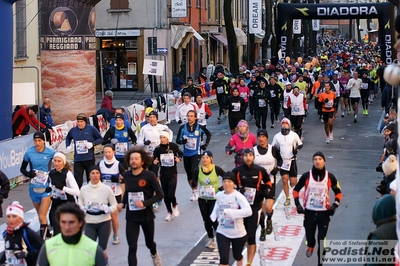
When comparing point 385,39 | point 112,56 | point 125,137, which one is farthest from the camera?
point 112,56

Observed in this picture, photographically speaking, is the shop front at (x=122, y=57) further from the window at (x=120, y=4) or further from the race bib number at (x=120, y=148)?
the race bib number at (x=120, y=148)

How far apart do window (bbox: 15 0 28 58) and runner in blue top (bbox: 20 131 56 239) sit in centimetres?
1770

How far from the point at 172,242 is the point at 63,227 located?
587 cm

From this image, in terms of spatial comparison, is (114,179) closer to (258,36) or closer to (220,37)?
(220,37)

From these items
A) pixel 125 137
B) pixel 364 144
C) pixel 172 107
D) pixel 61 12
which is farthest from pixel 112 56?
pixel 125 137

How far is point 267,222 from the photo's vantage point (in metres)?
12.1

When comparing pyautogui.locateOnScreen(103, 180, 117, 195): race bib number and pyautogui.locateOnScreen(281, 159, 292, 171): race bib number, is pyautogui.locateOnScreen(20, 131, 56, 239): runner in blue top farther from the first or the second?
pyautogui.locateOnScreen(281, 159, 292, 171): race bib number

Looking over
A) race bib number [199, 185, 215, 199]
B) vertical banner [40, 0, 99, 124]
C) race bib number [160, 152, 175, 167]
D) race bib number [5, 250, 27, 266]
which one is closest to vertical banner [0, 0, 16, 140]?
vertical banner [40, 0, 99, 124]

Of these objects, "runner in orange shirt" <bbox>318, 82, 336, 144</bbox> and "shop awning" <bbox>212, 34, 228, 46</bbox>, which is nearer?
"runner in orange shirt" <bbox>318, 82, 336, 144</bbox>

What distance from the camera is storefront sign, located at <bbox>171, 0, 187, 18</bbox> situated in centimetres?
3850

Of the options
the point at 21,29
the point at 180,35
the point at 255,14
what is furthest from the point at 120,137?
the point at 255,14

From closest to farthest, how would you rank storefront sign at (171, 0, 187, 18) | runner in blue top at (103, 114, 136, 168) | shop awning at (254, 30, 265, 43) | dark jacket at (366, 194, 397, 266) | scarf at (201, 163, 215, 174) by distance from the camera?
1. dark jacket at (366, 194, 397, 266)
2. scarf at (201, 163, 215, 174)
3. runner in blue top at (103, 114, 136, 168)
4. storefront sign at (171, 0, 187, 18)
5. shop awning at (254, 30, 265, 43)

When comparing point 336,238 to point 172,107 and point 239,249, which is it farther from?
point 172,107

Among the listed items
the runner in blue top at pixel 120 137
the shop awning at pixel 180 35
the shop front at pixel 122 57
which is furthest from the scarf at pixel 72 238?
the shop awning at pixel 180 35
